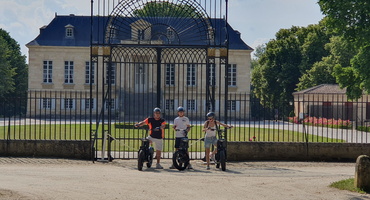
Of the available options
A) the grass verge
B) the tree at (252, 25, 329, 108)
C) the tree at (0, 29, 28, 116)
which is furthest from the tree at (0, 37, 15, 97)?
the grass verge

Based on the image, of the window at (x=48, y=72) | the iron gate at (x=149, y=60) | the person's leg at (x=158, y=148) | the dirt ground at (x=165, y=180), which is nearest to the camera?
the dirt ground at (x=165, y=180)

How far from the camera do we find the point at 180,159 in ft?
46.4

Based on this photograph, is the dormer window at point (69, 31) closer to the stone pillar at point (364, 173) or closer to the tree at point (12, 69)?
the tree at point (12, 69)

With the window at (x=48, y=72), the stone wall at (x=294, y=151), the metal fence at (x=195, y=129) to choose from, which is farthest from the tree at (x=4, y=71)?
the stone wall at (x=294, y=151)

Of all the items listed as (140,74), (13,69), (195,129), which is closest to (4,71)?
(13,69)

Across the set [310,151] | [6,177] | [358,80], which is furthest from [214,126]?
[358,80]

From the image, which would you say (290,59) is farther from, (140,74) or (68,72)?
(140,74)

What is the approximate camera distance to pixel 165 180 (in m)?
12.2

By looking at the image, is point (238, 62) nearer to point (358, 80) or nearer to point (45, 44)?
point (45, 44)

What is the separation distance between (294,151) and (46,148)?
6.55 m

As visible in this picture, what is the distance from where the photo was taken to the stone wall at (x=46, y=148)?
16109 mm

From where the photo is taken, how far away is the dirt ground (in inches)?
412

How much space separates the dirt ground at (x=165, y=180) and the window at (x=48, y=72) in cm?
4162

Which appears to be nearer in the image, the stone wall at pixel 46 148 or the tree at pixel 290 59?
the stone wall at pixel 46 148
